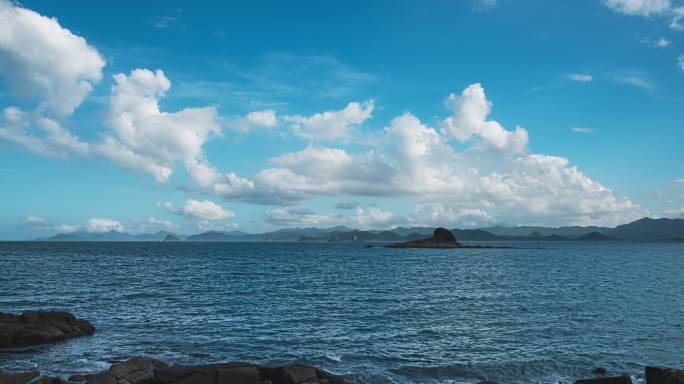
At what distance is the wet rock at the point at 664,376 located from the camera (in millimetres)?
22094

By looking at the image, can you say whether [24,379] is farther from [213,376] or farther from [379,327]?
[379,327]

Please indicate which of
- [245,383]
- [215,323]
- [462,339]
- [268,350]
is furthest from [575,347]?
[215,323]

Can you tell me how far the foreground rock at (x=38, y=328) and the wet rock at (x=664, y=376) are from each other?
1511 inches

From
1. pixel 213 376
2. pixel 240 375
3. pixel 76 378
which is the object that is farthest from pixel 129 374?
pixel 240 375

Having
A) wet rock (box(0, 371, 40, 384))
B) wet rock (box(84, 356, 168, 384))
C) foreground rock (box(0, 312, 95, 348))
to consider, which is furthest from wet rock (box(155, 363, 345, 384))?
foreground rock (box(0, 312, 95, 348))

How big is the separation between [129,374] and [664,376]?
86.9ft

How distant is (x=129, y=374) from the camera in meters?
24.3

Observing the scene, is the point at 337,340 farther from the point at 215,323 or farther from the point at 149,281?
the point at 149,281

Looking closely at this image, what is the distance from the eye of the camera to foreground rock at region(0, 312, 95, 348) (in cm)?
3441

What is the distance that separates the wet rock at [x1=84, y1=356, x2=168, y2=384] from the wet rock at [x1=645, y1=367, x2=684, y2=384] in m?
24.8

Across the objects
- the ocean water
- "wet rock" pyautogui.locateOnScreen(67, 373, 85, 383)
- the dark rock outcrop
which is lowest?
the ocean water

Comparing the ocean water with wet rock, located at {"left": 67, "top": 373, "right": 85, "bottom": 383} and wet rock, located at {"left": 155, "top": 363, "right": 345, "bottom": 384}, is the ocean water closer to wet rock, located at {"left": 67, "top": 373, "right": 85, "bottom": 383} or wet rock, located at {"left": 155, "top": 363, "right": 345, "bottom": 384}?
wet rock, located at {"left": 67, "top": 373, "right": 85, "bottom": 383}

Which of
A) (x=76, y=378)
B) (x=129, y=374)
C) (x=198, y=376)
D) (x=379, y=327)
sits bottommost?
(x=379, y=327)

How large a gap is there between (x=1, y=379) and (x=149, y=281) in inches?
2310
